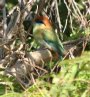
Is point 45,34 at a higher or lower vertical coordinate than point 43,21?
lower

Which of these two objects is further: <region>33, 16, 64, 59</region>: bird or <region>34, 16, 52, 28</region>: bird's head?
<region>34, 16, 52, 28</region>: bird's head

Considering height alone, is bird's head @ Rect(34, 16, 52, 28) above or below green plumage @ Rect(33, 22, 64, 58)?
above

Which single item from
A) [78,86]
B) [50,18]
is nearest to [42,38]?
[50,18]

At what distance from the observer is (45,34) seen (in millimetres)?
3873

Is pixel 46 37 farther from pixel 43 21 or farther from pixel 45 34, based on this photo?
pixel 43 21

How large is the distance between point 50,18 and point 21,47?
1572mm

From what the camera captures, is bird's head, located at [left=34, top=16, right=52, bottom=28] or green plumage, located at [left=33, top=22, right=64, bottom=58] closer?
green plumage, located at [left=33, top=22, right=64, bottom=58]

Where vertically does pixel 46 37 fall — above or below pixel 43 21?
below

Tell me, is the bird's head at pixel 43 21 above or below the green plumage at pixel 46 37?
above

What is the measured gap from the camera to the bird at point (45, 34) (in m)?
3.62

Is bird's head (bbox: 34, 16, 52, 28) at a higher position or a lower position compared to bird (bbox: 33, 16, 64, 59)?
higher

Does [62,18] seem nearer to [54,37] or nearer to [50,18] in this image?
[50,18]

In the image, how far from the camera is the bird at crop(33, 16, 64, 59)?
11.9 feet

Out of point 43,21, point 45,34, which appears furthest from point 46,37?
point 43,21
